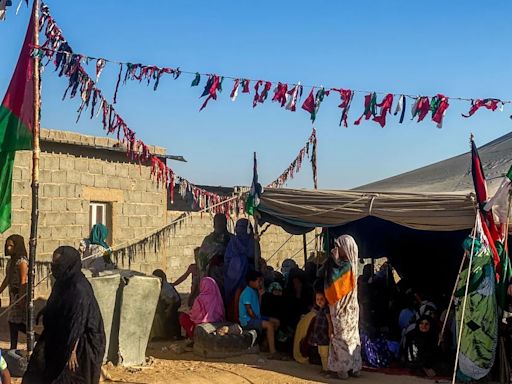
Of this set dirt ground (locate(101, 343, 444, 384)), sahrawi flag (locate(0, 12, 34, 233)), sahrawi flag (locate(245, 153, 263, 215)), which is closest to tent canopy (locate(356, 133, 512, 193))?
sahrawi flag (locate(245, 153, 263, 215))

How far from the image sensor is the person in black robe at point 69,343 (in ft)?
14.0

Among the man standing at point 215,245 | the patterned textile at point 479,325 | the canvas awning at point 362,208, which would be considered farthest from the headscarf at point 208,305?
the patterned textile at point 479,325

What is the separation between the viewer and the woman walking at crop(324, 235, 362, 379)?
6.91 meters

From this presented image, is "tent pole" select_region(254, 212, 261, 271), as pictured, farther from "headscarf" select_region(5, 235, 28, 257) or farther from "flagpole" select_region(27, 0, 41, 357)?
"flagpole" select_region(27, 0, 41, 357)

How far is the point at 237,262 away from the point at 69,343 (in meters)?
4.59

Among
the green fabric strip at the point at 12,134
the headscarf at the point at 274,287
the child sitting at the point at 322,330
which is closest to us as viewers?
the green fabric strip at the point at 12,134

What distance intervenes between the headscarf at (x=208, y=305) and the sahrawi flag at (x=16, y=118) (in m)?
2.64

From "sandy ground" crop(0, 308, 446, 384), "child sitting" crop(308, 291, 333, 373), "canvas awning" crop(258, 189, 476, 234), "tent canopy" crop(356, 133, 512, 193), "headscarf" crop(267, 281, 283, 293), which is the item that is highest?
"tent canopy" crop(356, 133, 512, 193)

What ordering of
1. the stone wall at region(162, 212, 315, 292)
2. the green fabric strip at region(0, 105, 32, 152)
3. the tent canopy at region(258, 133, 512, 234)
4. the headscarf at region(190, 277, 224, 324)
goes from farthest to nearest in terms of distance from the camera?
1. the stone wall at region(162, 212, 315, 292)
2. the headscarf at region(190, 277, 224, 324)
3. the tent canopy at region(258, 133, 512, 234)
4. the green fabric strip at region(0, 105, 32, 152)

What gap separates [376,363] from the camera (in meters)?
7.42

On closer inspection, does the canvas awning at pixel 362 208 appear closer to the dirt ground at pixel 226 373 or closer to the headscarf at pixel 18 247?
the dirt ground at pixel 226 373

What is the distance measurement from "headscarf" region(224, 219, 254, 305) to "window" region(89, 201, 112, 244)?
3.48m

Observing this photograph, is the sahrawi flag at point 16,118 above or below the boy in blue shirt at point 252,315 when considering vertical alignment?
above

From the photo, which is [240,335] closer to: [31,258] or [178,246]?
[31,258]
